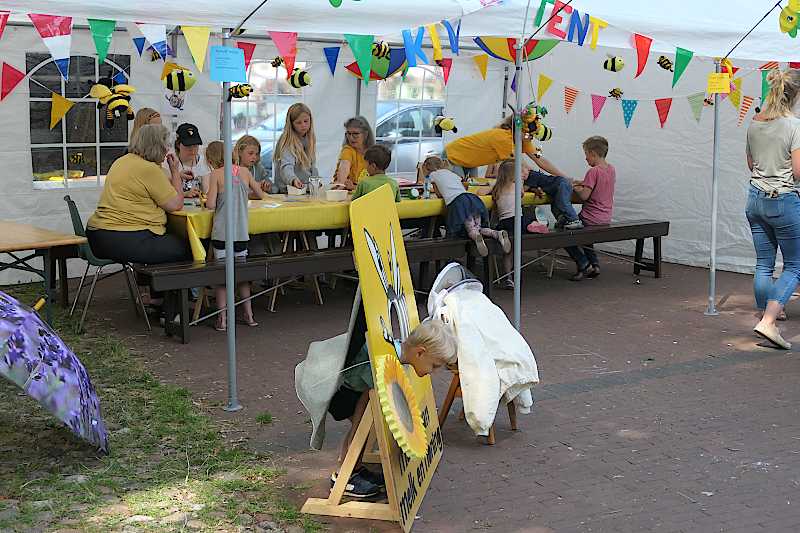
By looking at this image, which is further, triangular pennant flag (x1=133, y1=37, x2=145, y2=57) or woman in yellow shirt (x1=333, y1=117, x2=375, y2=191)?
woman in yellow shirt (x1=333, y1=117, x2=375, y2=191)

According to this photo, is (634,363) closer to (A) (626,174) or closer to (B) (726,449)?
(B) (726,449)

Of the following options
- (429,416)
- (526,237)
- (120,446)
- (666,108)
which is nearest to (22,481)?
(120,446)

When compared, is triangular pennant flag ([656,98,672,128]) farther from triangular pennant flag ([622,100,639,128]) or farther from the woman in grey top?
the woman in grey top

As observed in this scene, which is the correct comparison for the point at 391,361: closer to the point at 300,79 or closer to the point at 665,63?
the point at 300,79

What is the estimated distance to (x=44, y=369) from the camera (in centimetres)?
436

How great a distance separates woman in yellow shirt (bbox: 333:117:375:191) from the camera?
9.38 m

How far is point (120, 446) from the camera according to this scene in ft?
16.4

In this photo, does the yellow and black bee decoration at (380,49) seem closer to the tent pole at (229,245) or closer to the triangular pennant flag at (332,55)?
the triangular pennant flag at (332,55)

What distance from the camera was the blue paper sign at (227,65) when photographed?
5.08m

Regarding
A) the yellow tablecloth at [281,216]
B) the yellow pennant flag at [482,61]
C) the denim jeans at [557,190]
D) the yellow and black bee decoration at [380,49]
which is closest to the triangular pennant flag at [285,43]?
the yellow tablecloth at [281,216]

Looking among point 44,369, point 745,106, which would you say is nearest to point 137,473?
point 44,369

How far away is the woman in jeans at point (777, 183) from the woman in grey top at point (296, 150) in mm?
3858

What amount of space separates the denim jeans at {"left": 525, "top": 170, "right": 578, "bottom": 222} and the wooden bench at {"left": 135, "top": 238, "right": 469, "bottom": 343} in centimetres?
140

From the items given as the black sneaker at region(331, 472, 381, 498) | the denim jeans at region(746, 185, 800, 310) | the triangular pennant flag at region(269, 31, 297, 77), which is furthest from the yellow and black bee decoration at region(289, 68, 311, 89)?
the black sneaker at region(331, 472, 381, 498)
